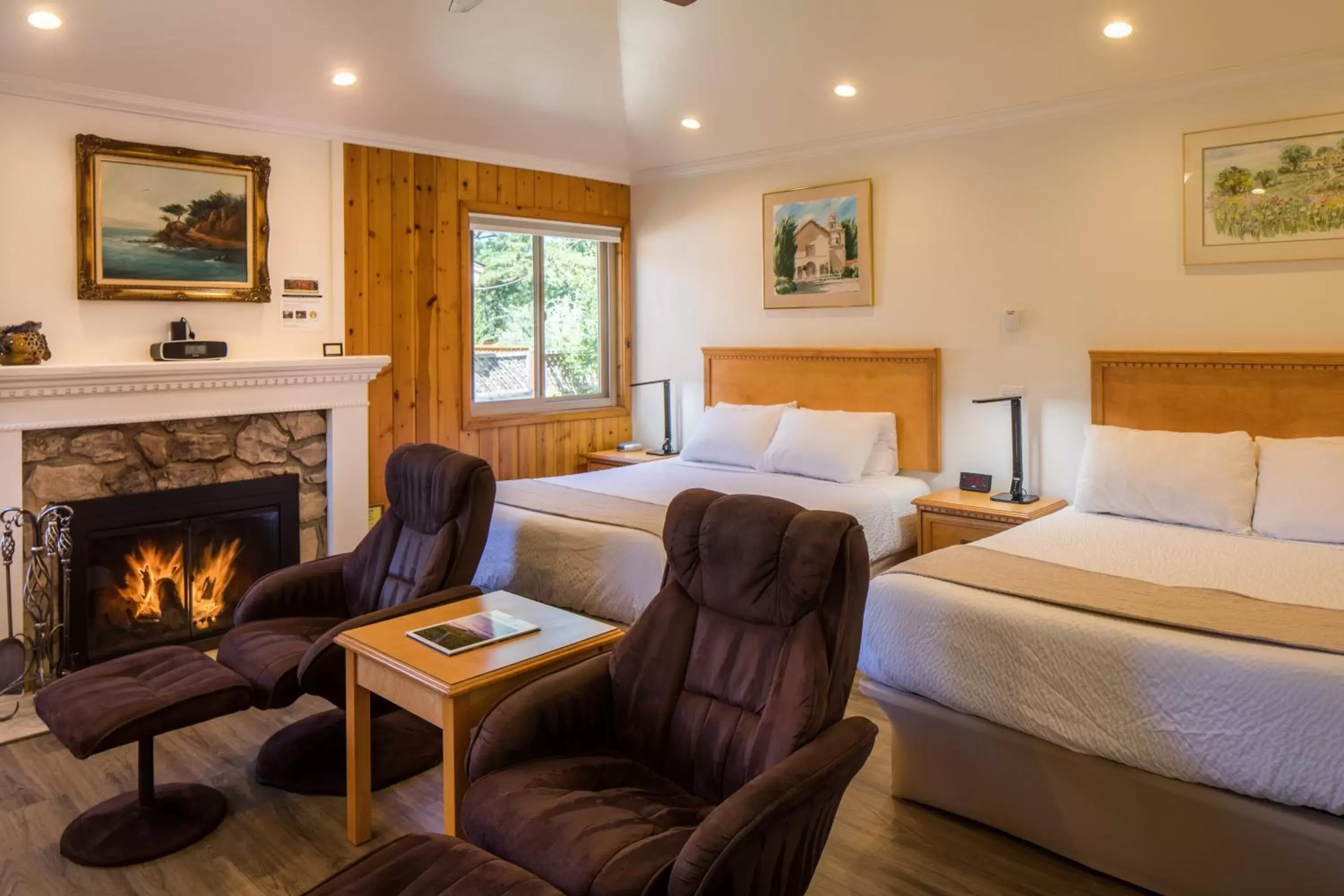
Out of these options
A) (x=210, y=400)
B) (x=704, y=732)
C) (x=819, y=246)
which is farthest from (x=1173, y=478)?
(x=210, y=400)

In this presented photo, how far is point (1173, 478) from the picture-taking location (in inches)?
149

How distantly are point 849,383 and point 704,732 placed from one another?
3347mm

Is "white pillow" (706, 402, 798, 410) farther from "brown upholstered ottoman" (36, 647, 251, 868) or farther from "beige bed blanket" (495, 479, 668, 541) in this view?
"brown upholstered ottoman" (36, 647, 251, 868)

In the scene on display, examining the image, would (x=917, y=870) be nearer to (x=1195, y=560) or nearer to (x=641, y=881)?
(x=641, y=881)

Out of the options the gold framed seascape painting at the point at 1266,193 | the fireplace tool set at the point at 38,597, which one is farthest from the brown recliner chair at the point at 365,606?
the gold framed seascape painting at the point at 1266,193

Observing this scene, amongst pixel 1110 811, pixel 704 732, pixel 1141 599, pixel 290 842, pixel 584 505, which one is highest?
pixel 584 505

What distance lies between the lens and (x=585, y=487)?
470 cm

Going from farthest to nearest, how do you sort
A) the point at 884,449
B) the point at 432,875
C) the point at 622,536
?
the point at 884,449 → the point at 622,536 → the point at 432,875

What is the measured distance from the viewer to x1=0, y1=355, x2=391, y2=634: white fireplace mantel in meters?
3.74

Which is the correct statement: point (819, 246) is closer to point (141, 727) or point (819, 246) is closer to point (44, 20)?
point (44, 20)

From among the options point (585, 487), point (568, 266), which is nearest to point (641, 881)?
point (585, 487)

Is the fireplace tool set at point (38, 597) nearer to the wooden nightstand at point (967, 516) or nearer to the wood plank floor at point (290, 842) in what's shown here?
the wood plank floor at point (290, 842)

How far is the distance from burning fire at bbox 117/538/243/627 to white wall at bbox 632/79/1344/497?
313cm

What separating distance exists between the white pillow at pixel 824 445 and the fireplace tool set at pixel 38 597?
325 centimetres
